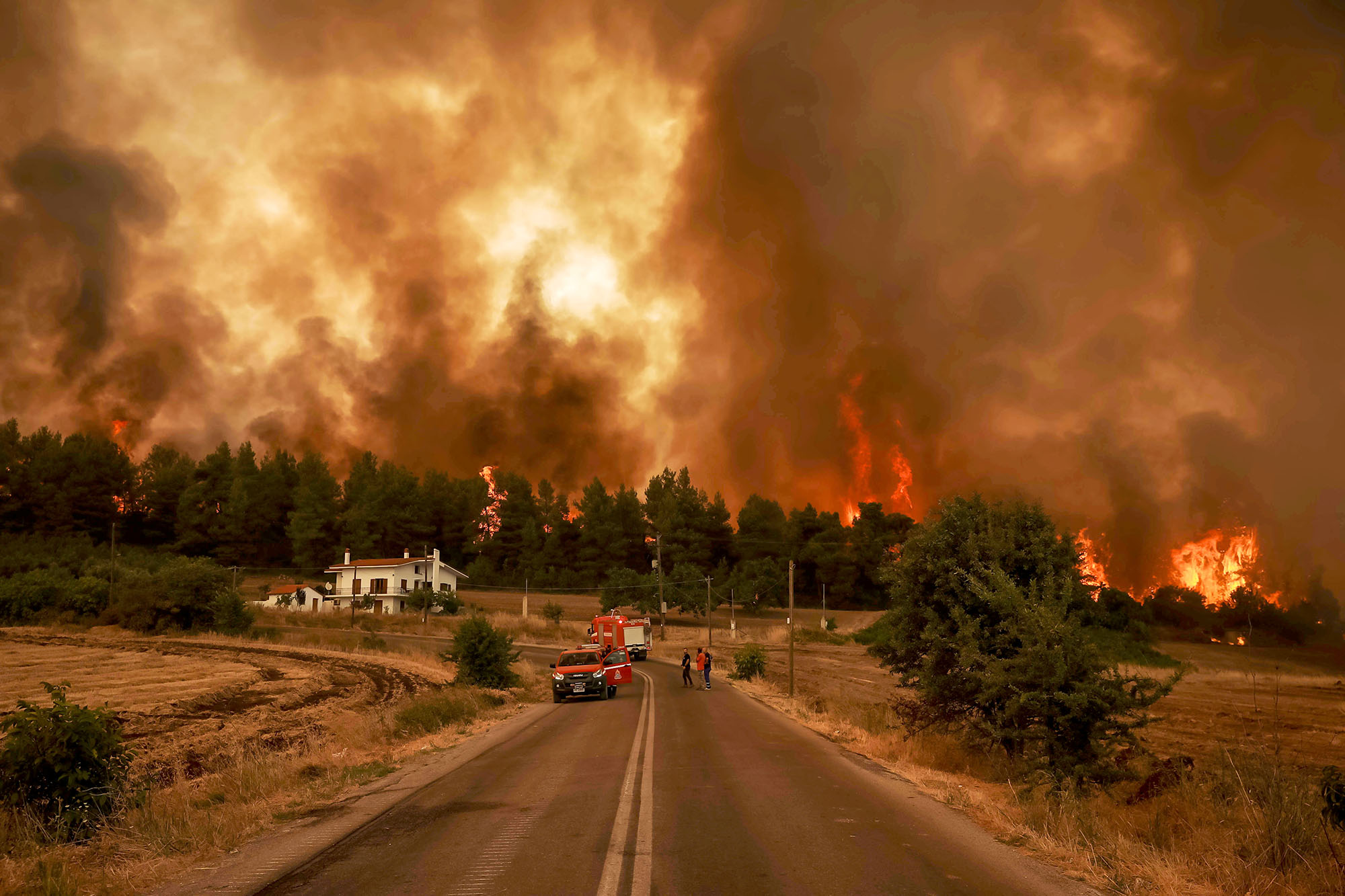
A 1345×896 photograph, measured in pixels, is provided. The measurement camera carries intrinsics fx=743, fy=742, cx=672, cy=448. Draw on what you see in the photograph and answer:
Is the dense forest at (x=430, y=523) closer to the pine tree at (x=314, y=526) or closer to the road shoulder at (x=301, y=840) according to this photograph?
the pine tree at (x=314, y=526)

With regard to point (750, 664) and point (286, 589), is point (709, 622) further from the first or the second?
point (286, 589)

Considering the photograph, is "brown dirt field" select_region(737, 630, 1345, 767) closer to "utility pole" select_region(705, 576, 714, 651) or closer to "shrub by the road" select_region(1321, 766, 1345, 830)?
"utility pole" select_region(705, 576, 714, 651)

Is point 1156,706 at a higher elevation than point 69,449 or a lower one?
lower

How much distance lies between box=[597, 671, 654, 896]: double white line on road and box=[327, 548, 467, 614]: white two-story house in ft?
255

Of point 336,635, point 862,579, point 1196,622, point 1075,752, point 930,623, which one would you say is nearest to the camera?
point 1075,752

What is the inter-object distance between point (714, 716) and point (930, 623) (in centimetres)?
899

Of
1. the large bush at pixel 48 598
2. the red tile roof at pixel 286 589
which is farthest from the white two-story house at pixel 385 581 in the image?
the large bush at pixel 48 598

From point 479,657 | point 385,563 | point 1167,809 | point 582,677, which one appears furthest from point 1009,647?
point 385,563

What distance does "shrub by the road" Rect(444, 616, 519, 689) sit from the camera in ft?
110

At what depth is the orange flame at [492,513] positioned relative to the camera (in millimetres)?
122375

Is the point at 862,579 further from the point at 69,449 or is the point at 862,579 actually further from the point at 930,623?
the point at 69,449

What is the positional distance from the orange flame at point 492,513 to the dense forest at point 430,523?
0.33 m

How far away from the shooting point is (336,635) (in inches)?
2453

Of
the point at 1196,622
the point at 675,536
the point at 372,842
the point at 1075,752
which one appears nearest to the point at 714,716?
the point at 1075,752
